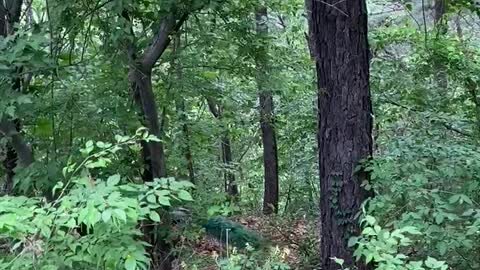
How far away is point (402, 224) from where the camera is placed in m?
3.15

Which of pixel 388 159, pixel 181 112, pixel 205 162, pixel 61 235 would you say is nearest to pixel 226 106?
pixel 181 112

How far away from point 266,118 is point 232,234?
7.81ft

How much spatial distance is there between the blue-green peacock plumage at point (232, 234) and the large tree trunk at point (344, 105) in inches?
73.2

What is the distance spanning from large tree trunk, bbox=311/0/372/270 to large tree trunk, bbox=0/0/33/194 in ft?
7.06

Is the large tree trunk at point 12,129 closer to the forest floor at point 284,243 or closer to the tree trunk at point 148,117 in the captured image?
the tree trunk at point 148,117

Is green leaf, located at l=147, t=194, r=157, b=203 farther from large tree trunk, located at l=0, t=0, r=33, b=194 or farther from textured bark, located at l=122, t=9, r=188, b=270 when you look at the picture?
textured bark, located at l=122, t=9, r=188, b=270

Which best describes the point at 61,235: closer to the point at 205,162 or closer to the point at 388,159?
the point at 388,159

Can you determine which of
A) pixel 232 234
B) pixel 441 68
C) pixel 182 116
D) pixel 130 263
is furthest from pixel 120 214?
pixel 182 116

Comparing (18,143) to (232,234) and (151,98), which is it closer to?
(151,98)

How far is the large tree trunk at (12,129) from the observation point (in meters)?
3.93

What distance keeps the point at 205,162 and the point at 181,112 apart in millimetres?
2148

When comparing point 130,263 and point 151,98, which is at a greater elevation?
point 151,98

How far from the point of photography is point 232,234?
6168 mm

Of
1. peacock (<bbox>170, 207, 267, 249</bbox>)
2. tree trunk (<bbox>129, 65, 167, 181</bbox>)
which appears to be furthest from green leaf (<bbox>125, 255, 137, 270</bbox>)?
peacock (<bbox>170, 207, 267, 249</bbox>)
